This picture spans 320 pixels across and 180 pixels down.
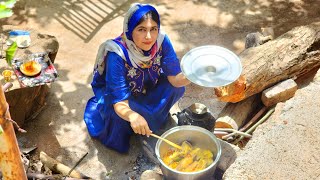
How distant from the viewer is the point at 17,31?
4711 millimetres

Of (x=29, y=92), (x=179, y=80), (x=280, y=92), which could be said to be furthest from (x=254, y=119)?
(x=29, y=92)

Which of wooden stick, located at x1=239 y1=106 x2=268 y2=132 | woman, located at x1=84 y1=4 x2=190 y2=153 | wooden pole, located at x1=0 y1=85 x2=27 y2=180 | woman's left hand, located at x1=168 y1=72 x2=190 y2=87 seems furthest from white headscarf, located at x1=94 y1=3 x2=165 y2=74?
wooden pole, located at x1=0 y1=85 x2=27 y2=180

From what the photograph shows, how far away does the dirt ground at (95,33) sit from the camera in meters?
4.62

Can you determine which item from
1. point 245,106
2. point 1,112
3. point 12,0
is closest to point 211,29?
point 245,106

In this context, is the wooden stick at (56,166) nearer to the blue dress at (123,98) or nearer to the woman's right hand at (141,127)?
the blue dress at (123,98)

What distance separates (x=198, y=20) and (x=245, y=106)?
2.17 m

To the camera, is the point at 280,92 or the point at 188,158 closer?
the point at 188,158

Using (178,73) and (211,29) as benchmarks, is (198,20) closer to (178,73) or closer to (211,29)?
(211,29)

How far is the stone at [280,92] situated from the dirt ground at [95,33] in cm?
70

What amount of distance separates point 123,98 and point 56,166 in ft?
2.97

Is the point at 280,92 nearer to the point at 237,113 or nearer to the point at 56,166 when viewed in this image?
the point at 237,113

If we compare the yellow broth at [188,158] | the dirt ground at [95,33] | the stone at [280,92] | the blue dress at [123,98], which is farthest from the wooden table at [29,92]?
the stone at [280,92]

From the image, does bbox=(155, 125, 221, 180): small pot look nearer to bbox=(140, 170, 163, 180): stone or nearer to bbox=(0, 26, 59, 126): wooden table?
bbox=(140, 170, 163, 180): stone

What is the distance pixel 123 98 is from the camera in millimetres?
3844
